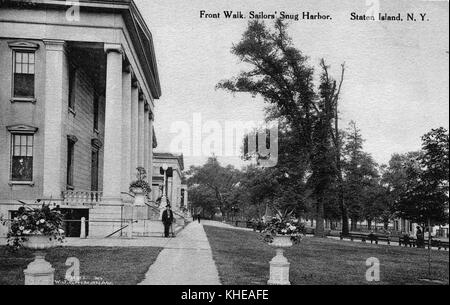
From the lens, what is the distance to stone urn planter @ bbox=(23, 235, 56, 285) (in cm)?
849

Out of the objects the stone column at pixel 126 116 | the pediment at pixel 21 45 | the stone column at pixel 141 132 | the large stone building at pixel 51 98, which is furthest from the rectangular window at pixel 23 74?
the stone column at pixel 141 132

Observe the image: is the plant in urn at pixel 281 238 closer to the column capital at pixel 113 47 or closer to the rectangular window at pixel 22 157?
the rectangular window at pixel 22 157

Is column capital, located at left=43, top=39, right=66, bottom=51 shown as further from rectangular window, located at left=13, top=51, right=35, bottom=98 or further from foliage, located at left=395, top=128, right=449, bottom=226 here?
foliage, located at left=395, top=128, right=449, bottom=226

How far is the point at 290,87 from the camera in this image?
2916 centimetres

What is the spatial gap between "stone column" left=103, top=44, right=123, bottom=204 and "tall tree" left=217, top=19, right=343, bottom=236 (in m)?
7.50

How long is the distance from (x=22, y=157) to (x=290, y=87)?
15229 mm

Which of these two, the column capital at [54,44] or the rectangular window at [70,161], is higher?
the column capital at [54,44]

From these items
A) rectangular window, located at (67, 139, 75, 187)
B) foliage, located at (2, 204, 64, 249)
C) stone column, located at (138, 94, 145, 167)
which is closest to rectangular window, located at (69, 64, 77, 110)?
rectangular window, located at (67, 139, 75, 187)

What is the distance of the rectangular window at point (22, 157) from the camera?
844 inches

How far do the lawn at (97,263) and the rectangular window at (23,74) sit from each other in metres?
9.16

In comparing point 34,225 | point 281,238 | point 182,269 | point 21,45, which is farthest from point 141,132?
point 34,225

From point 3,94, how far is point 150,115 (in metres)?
21.7

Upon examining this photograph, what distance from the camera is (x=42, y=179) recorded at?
851 inches

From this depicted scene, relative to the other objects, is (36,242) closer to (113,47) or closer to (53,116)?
(53,116)
